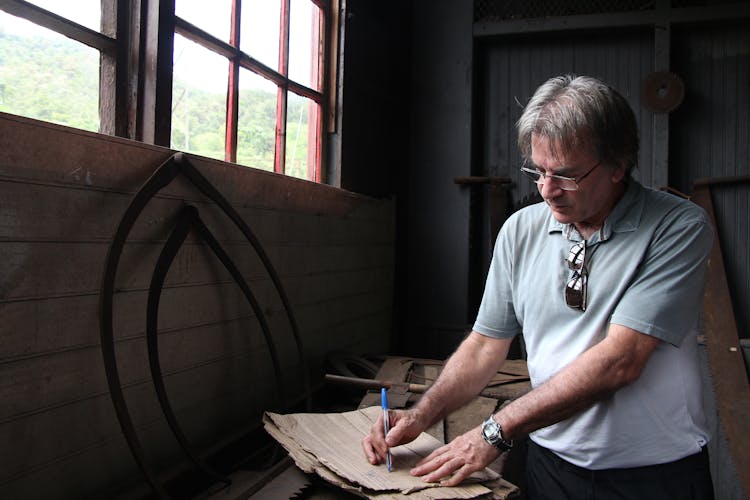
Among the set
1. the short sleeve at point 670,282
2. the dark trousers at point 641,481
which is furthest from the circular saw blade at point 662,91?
the dark trousers at point 641,481

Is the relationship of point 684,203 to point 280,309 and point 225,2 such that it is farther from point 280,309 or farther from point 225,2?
point 225,2

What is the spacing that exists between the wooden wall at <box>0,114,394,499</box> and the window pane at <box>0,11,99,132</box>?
25cm

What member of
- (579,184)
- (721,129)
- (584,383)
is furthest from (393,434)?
(721,129)

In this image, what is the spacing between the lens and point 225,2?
2445mm

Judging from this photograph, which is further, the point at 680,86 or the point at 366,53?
the point at 680,86

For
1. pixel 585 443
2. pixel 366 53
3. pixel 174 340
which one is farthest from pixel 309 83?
pixel 585 443

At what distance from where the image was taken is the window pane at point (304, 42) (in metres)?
3.07

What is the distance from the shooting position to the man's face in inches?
51.6

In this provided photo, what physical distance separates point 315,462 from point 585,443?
0.60 metres

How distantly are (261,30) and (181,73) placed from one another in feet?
2.29

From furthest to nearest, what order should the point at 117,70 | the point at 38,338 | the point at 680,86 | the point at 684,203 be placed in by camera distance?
1. the point at 680,86
2. the point at 117,70
3. the point at 38,338
4. the point at 684,203

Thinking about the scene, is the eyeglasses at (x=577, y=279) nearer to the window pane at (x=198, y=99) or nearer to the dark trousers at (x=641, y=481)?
the dark trousers at (x=641, y=481)

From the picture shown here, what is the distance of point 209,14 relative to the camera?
7.61 ft

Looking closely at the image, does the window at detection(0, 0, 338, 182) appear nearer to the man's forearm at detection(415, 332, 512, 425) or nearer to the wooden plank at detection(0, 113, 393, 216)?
the wooden plank at detection(0, 113, 393, 216)
